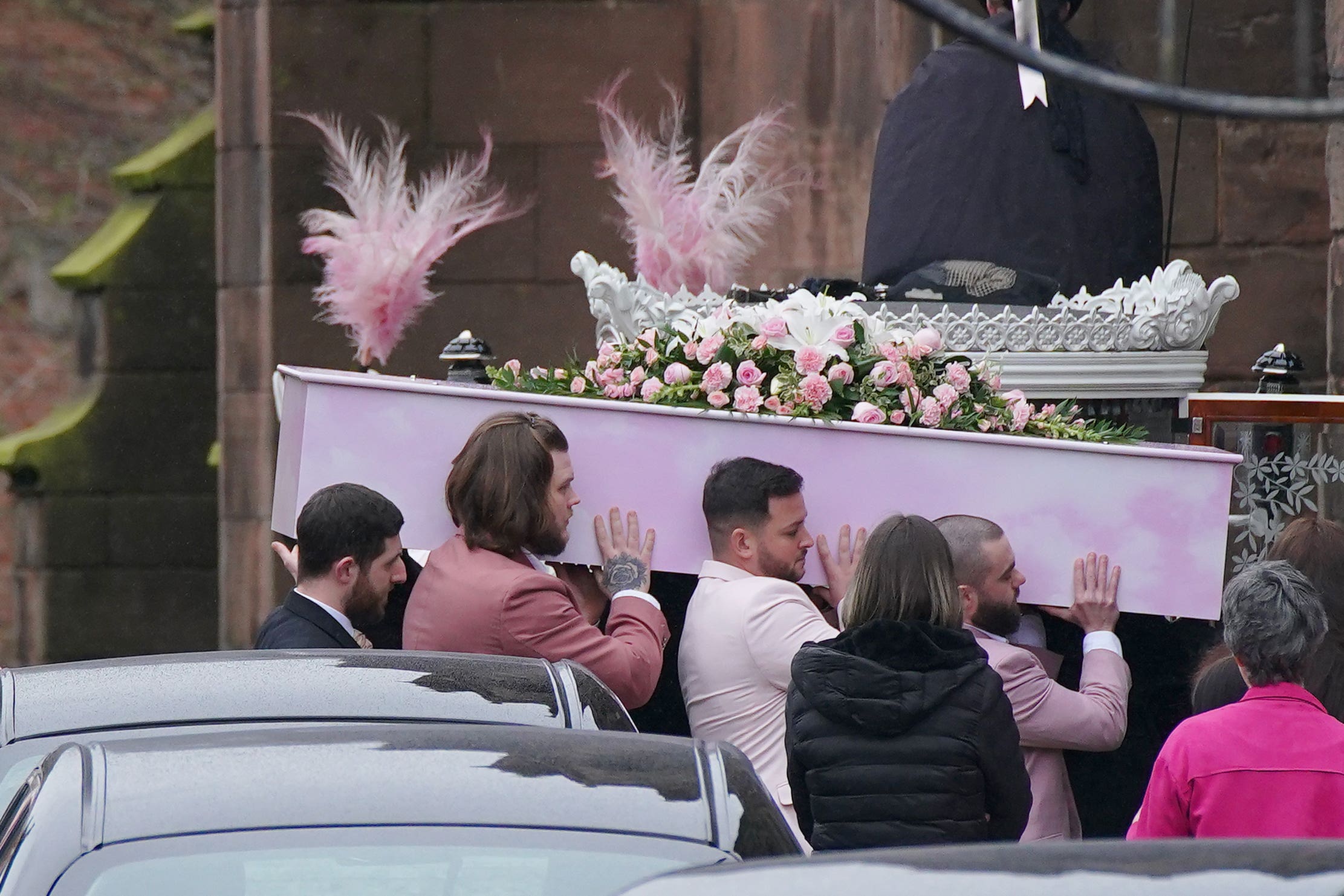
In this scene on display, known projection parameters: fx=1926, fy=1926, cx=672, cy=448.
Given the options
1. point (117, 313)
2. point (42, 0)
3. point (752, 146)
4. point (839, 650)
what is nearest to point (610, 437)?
point (839, 650)

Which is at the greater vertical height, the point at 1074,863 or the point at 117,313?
the point at 117,313

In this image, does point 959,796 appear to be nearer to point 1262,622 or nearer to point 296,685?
point 1262,622

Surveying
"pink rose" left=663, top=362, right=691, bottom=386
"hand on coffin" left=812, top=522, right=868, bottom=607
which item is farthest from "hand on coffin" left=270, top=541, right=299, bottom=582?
"hand on coffin" left=812, top=522, right=868, bottom=607

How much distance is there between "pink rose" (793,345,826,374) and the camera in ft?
16.3

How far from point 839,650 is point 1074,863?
175 cm

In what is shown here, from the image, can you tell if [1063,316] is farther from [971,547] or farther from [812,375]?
[971,547]

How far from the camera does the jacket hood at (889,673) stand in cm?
357

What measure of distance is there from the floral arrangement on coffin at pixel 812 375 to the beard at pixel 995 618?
71 centimetres

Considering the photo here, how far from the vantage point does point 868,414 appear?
4.93 metres

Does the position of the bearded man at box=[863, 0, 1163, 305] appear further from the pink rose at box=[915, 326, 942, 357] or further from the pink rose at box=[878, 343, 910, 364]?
the pink rose at box=[878, 343, 910, 364]

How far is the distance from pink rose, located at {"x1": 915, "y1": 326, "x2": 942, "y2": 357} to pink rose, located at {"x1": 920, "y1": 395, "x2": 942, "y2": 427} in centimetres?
25

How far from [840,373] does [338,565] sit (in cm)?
139

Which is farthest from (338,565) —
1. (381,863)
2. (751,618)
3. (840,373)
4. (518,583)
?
(381,863)

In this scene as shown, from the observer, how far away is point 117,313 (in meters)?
11.7
